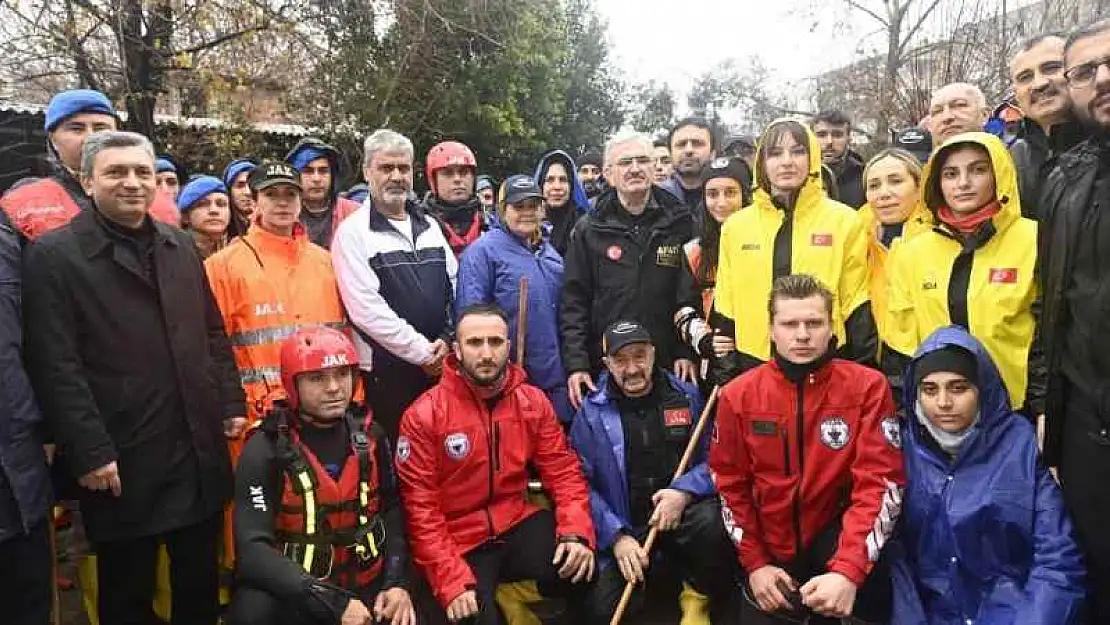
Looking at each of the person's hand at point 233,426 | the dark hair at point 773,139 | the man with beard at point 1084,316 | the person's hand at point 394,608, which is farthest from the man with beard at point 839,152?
the person's hand at point 233,426

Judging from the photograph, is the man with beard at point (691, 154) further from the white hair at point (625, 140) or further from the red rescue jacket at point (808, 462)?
the red rescue jacket at point (808, 462)

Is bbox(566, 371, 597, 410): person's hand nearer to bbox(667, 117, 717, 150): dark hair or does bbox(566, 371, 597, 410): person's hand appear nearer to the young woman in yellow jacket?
the young woman in yellow jacket

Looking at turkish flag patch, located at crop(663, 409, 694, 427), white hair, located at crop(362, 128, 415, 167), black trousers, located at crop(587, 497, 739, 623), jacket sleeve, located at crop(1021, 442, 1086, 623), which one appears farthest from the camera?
Result: white hair, located at crop(362, 128, 415, 167)

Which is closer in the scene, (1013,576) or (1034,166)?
(1013,576)

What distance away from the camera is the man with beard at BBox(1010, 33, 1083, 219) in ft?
12.5

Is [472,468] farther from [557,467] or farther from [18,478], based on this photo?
[18,478]

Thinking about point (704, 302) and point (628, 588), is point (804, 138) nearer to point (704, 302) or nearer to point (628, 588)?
point (704, 302)

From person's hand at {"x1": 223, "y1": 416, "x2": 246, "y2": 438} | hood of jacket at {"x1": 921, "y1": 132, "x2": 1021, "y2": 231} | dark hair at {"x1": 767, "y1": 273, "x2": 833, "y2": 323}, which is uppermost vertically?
hood of jacket at {"x1": 921, "y1": 132, "x2": 1021, "y2": 231}

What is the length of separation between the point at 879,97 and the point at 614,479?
32.5 feet

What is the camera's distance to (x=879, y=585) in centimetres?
343

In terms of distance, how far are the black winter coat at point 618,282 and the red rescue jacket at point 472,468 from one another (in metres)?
0.66

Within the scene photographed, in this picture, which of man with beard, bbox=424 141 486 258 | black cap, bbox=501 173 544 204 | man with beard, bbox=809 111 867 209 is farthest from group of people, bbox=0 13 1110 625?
man with beard, bbox=809 111 867 209

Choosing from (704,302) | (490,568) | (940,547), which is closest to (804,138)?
(704,302)

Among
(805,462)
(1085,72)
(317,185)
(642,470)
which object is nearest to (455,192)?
(317,185)
